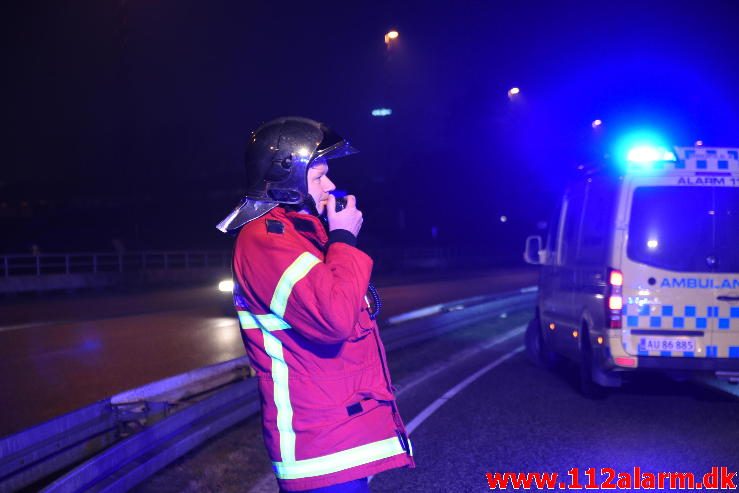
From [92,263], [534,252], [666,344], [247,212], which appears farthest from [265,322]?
[92,263]

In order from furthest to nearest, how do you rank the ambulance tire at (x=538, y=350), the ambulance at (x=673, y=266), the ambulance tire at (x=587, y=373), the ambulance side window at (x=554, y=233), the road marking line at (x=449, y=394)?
the ambulance tire at (x=538, y=350)
the ambulance side window at (x=554, y=233)
the ambulance tire at (x=587, y=373)
the ambulance at (x=673, y=266)
the road marking line at (x=449, y=394)

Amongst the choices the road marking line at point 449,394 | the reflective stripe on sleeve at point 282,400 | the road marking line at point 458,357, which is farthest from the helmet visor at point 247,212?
the road marking line at point 458,357

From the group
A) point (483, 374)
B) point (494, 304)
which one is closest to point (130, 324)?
point (494, 304)

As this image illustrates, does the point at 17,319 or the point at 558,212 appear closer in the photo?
the point at 558,212

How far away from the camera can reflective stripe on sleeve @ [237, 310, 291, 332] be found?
8.43 feet

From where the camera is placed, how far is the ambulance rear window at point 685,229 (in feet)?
26.4

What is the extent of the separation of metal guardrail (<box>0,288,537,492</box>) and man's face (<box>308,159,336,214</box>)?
2.58m

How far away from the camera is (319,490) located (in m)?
2.54

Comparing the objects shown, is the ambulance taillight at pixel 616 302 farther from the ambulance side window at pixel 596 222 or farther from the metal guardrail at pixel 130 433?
the metal guardrail at pixel 130 433

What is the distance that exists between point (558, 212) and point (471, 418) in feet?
12.3

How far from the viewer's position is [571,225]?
9805 mm

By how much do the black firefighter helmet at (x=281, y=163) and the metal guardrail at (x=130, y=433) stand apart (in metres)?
2.44

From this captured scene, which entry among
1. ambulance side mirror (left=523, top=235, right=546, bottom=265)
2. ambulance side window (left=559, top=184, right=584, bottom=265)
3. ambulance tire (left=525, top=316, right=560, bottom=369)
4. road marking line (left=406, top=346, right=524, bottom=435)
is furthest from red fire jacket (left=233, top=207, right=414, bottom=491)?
ambulance tire (left=525, top=316, right=560, bottom=369)

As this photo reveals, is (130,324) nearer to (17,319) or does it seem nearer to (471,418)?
(17,319)
